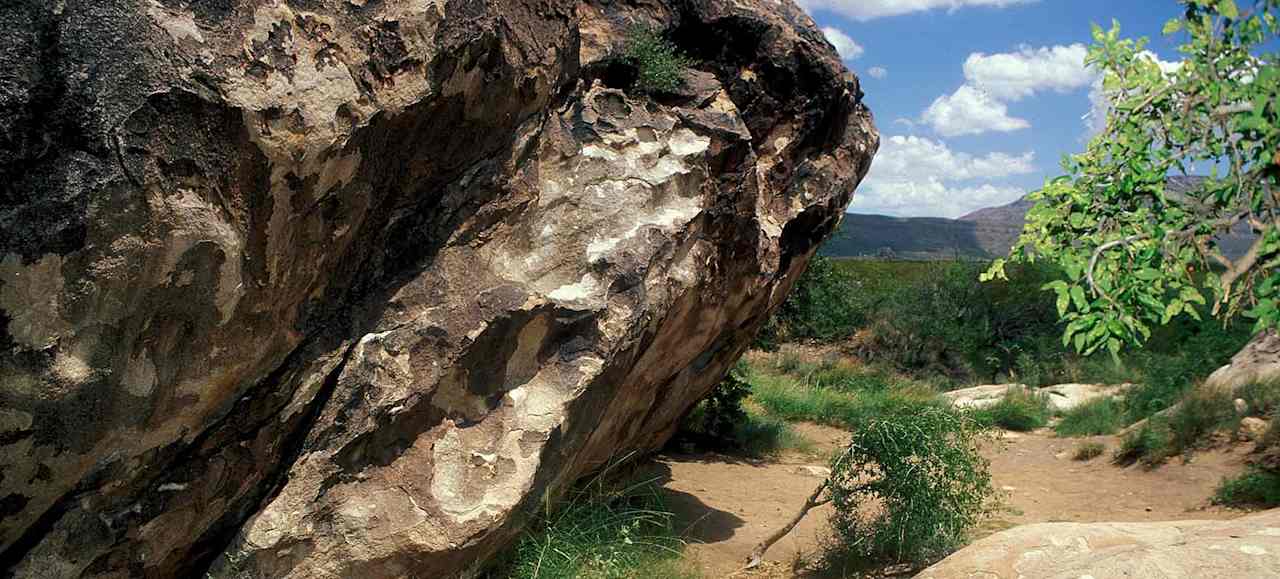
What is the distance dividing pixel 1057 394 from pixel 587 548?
9774mm

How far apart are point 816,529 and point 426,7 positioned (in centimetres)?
397

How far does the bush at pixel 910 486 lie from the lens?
464cm

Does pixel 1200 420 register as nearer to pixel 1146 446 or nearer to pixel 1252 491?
pixel 1146 446

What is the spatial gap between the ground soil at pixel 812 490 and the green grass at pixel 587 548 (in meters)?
0.51

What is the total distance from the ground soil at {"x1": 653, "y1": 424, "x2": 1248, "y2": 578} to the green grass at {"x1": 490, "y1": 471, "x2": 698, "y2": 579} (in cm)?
51

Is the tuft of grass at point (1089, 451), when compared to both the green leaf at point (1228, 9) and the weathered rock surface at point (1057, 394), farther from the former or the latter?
the green leaf at point (1228, 9)

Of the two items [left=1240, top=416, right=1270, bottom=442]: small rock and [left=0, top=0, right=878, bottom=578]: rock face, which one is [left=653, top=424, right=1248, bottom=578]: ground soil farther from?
[left=0, top=0, right=878, bottom=578]: rock face

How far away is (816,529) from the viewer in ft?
18.3

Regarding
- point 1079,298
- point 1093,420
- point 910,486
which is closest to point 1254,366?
point 1093,420

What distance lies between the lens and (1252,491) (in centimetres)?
645

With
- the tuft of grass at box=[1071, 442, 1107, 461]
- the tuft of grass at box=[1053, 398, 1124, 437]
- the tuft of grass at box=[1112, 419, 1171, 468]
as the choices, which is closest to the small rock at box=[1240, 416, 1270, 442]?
the tuft of grass at box=[1112, 419, 1171, 468]

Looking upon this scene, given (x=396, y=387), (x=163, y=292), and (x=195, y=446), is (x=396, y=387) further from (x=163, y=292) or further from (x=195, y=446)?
(x=163, y=292)

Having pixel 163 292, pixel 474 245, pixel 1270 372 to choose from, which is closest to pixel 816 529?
pixel 474 245

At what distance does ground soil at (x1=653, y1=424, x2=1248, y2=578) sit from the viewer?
18.0 feet
